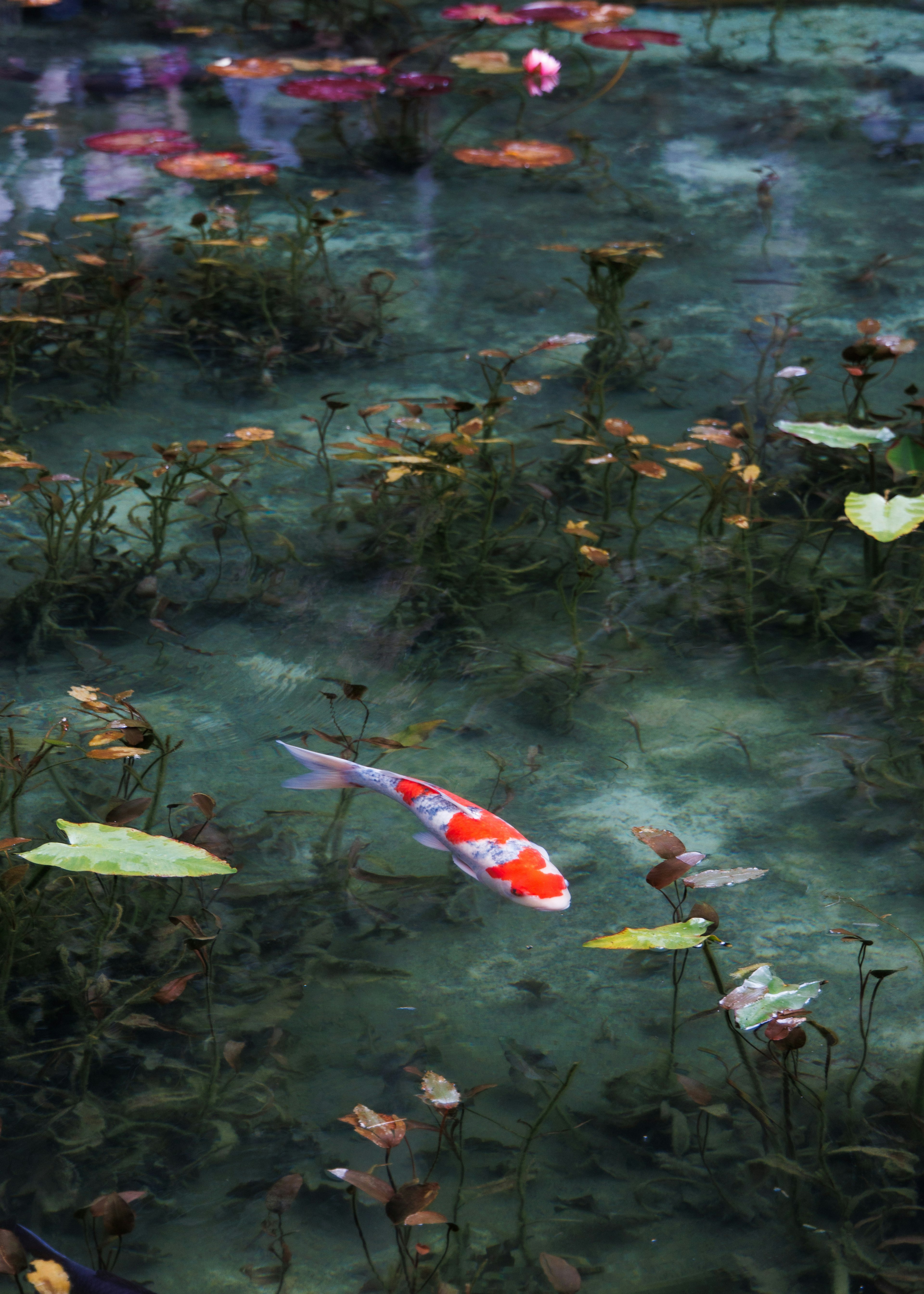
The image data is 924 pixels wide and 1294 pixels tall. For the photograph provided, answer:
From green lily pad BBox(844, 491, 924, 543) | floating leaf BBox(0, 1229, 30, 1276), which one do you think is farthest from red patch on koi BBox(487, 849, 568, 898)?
green lily pad BBox(844, 491, 924, 543)

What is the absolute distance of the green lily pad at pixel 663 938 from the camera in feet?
5.83

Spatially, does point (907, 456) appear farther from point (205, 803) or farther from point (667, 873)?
point (205, 803)

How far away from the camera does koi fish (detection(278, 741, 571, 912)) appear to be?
84.5 inches

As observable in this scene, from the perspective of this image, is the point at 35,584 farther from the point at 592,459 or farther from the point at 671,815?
the point at 671,815

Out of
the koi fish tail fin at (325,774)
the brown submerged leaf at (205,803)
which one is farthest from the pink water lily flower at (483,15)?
the brown submerged leaf at (205,803)

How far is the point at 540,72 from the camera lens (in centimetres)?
620

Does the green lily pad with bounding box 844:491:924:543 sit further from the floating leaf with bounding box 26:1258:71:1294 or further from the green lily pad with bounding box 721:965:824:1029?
the floating leaf with bounding box 26:1258:71:1294

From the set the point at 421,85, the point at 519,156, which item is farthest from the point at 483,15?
the point at 519,156

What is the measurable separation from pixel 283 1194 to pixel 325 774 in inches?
34.8

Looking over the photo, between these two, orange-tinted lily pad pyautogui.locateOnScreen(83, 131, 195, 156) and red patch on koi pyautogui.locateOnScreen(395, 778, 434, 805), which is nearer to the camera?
red patch on koi pyautogui.locateOnScreen(395, 778, 434, 805)

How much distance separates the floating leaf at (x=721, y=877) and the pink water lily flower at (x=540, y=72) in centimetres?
546

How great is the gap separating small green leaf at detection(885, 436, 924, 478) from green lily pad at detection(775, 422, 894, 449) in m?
0.04

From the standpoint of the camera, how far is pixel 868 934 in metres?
2.27

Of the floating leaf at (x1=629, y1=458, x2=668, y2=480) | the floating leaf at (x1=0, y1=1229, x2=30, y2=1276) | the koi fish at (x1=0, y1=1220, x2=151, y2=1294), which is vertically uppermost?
the floating leaf at (x1=629, y1=458, x2=668, y2=480)
